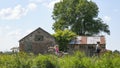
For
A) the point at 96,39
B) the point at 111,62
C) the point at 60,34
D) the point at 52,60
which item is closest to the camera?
the point at 111,62

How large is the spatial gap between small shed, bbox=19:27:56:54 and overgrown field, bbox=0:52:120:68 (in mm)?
48972

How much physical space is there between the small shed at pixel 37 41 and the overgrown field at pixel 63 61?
48972mm

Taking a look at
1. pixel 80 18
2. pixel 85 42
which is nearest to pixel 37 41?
pixel 85 42

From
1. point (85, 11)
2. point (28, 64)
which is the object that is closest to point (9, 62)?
point (28, 64)

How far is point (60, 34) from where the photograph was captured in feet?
244

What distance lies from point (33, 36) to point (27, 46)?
1.80m

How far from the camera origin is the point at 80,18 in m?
89.8

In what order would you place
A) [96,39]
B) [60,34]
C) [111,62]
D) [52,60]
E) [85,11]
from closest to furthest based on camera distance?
[111,62], [52,60], [96,39], [60,34], [85,11]

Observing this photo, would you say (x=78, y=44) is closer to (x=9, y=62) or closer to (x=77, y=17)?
(x=77, y=17)

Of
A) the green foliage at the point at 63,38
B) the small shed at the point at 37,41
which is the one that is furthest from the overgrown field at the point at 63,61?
the green foliage at the point at 63,38

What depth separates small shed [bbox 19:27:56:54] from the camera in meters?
72.1

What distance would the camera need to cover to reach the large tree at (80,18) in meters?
89.4

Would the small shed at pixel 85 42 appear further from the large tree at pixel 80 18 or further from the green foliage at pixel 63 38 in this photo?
the large tree at pixel 80 18

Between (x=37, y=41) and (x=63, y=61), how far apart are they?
52951 millimetres
